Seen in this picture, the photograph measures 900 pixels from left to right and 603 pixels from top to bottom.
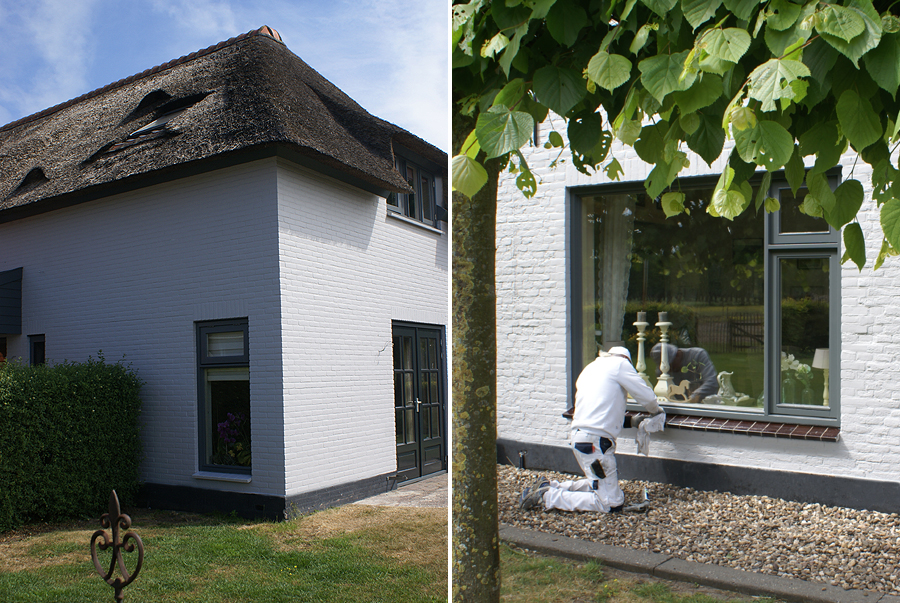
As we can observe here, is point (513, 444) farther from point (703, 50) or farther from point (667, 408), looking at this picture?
point (703, 50)

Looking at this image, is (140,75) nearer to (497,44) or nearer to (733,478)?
(497,44)

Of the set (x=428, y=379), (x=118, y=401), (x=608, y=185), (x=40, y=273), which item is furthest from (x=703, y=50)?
(x=608, y=185)

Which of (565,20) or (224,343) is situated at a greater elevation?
(565,20)

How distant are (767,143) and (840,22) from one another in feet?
0.66

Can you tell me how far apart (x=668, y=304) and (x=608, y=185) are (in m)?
0.91

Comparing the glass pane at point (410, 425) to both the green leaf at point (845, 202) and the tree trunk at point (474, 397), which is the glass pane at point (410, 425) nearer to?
the tree trunk at point (474, 397)

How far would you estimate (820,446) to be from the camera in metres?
3.82

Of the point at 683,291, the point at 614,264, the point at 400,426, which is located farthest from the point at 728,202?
the point at 614,264

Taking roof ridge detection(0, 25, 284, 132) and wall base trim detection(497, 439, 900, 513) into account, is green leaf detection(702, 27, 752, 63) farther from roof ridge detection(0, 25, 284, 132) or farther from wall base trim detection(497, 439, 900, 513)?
wall base trim detection(497, 439, 900, 513)

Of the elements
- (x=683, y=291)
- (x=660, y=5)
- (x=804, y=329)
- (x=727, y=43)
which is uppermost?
(x=660, y=5)

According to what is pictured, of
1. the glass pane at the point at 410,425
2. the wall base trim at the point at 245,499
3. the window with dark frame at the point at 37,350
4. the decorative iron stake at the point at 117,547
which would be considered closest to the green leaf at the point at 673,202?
the glass pane at the point at 410,425

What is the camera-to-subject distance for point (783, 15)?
106 centimetres

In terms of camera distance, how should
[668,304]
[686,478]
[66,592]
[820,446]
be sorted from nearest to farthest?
1. [66,592]
2. [820,446]
3. [686,478]
4. [668,304]

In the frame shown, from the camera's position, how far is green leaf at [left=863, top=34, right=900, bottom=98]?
3.36 ft
